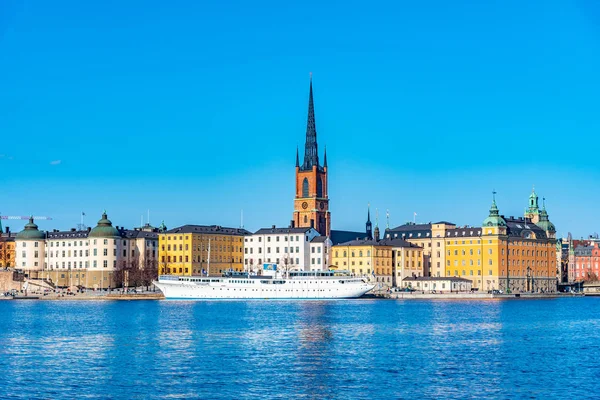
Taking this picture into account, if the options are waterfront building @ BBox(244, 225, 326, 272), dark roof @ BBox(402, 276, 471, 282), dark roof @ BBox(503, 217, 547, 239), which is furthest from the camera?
Result: dark roof @ BBox(503, 217, 547, 239)

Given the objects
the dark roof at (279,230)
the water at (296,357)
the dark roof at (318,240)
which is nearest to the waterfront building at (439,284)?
the dark roof at (318,240)

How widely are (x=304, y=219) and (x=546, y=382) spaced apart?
5264 inches

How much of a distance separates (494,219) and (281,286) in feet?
134

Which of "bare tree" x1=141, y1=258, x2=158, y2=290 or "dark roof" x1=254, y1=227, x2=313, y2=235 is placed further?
"dark roof" x1=254, y1=227, x2=313, y2=235

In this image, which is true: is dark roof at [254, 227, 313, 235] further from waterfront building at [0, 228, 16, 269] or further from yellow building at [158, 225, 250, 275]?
waterfront building at [0, 228, 16, 269]

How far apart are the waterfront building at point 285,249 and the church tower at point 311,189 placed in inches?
692

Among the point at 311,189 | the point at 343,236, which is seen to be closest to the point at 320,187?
the point at 311,189

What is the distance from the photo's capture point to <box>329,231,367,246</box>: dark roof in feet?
573

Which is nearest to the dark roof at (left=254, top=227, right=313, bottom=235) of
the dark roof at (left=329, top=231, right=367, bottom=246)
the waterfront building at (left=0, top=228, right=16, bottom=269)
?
the dark roof at (left=329, top=231, right=367, bottom=246)

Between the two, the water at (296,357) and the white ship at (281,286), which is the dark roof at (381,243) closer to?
the white ship at (281,286)

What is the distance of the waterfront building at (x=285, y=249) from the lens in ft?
506

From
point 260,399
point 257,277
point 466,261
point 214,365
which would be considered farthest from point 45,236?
point 260,399

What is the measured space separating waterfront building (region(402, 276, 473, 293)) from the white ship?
20.3m

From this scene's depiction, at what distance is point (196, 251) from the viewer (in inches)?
5974
